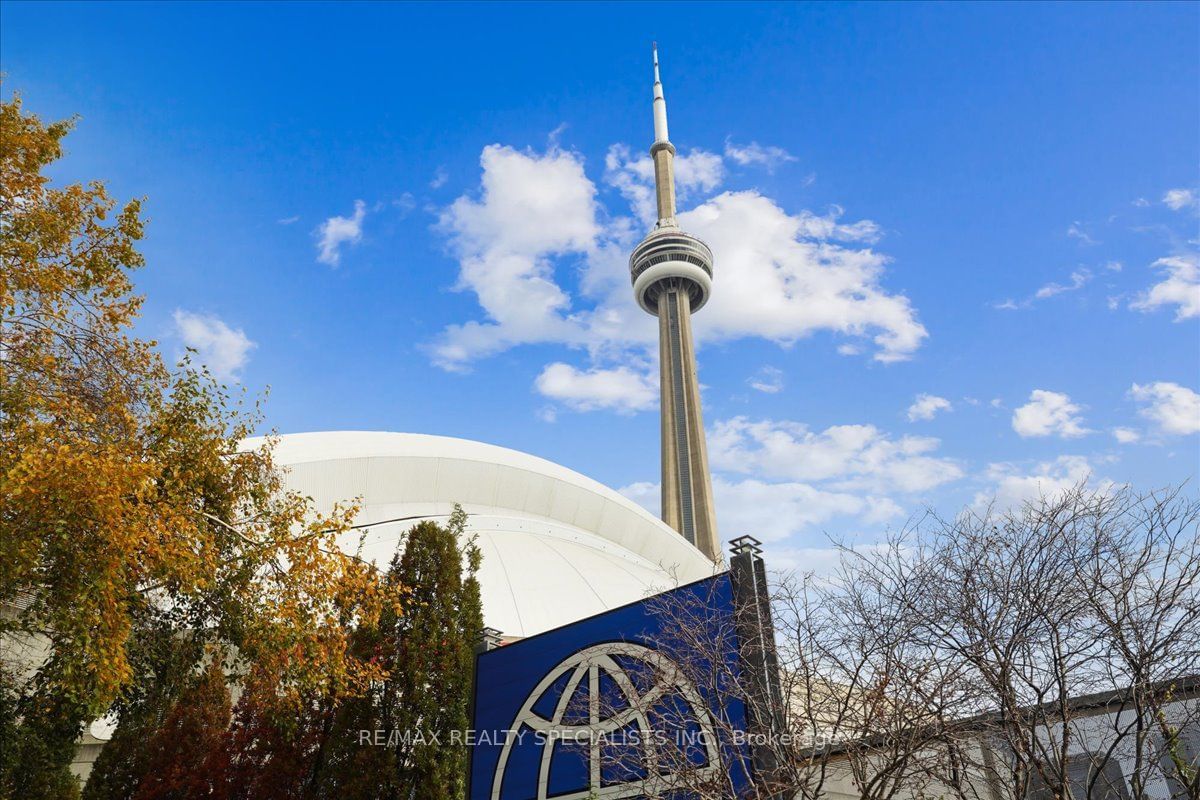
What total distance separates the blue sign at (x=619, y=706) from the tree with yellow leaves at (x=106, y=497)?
2614 mm

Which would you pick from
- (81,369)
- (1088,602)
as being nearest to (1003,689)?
(1088,602)

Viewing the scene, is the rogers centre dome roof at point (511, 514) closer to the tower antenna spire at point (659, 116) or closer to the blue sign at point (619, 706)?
the blue sign at point (619, 706)

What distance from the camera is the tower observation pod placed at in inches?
2510

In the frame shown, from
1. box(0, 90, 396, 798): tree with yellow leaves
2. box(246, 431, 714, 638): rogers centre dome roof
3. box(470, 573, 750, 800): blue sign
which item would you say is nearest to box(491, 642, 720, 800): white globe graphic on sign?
box(470, 573, 750, 800): blue sign

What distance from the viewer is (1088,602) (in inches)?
346

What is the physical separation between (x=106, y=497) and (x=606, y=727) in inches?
274

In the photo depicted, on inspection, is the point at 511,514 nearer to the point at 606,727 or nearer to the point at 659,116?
the point at 606,727

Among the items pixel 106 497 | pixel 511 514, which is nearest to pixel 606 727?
pixel 106 497

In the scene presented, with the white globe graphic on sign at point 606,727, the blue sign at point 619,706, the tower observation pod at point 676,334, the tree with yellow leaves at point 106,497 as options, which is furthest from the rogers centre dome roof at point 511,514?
the tower observation pod at point 676,334

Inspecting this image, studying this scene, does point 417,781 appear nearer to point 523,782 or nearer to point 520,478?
point 523,782

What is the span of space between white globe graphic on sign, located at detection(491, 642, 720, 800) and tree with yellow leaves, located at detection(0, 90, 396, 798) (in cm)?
272

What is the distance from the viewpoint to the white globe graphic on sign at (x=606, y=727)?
9.91 meters

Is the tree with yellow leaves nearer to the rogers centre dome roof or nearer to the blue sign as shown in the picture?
the blue sign

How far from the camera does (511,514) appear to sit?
95.9 ft
